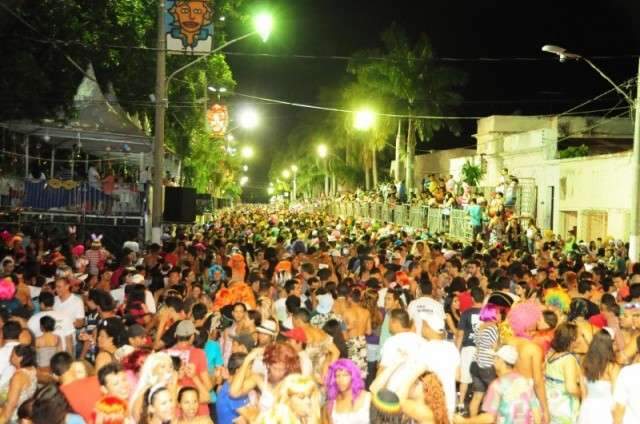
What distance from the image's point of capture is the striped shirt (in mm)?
7852

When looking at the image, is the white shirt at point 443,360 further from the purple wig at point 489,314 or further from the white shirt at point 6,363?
the white shirt at point 6,363

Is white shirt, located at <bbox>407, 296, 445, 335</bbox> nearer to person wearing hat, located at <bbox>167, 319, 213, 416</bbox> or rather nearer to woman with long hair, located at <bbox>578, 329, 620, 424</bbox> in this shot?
woman with long hair, located at <bbox>578, 329, 620, 424</bbox>

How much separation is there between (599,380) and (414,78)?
118 feet

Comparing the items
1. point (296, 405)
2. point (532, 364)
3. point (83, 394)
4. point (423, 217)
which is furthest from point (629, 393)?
point (423, 217)

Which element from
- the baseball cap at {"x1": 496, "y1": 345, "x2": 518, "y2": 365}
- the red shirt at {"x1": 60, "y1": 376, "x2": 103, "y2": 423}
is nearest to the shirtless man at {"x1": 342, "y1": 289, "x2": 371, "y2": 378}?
the baseball cap at {"x1": 496, "y1": 345, "x2": 518, "y2": 365}

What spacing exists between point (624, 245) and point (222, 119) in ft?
54.5

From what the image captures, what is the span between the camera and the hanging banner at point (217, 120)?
32.2 m

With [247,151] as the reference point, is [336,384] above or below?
below

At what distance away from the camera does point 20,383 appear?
645 centimetres

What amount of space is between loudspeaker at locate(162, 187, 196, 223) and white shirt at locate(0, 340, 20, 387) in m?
16.0

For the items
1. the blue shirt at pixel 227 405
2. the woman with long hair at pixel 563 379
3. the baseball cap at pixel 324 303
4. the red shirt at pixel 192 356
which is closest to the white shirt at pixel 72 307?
the baseball cap at pixel 324 303

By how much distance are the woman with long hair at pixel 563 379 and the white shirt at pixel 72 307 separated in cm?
546

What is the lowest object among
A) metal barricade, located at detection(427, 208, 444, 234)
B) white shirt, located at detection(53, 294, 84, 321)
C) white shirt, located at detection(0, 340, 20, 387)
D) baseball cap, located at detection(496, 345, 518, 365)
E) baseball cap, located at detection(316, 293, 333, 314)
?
white shirt, located at detection(0, 340, 20, 387)

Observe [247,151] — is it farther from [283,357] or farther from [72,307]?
[283,357]
